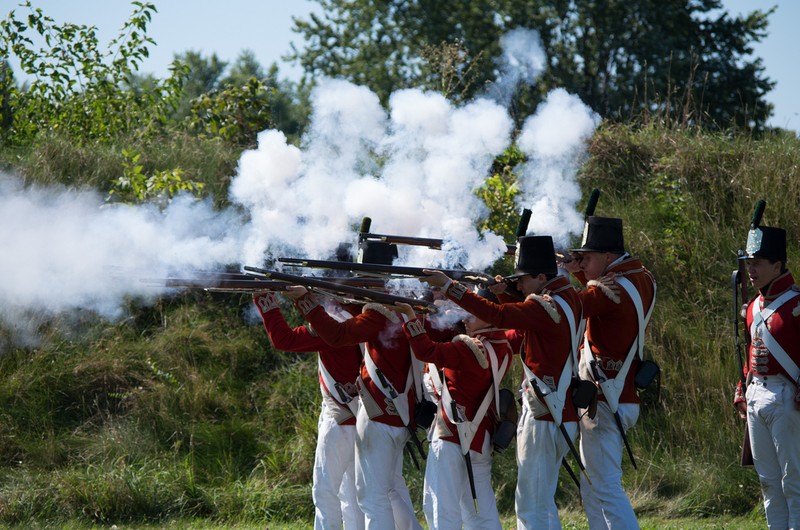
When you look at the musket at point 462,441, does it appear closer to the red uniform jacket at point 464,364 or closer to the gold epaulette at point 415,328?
the red uniform jacket at point 464,364

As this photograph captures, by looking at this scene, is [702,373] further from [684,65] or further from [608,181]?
[684,65]

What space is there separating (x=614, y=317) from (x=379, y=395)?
1768 millimetres

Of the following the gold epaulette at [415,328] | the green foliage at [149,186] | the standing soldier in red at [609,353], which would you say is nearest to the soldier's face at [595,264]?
the standing soldier in red at [609,353]

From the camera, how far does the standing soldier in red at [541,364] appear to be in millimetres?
6285

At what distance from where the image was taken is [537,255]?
6.49 meters

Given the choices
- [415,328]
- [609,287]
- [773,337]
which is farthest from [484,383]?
[773,337]

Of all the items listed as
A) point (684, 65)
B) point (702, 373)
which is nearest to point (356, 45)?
point (684, 65)

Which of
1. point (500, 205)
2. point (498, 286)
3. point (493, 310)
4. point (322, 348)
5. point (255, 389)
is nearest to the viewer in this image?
point (493, 310)

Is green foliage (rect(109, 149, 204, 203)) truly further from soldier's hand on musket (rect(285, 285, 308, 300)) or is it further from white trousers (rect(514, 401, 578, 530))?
white trousers (rect(514, 401, 578, 530))

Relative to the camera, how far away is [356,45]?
23984mm

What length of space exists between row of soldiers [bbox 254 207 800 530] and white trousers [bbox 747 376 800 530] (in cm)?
4

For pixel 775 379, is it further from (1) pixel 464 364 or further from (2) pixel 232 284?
(2) pixel 232 284

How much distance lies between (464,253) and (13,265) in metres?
3.63

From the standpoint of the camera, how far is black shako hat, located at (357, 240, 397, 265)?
718cm
